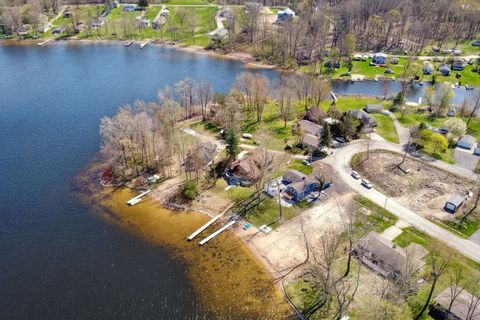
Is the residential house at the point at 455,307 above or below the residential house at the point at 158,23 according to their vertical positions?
below

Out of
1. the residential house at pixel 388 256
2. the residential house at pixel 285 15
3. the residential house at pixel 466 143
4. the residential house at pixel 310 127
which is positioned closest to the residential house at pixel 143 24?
the residential house at pixel 285 15

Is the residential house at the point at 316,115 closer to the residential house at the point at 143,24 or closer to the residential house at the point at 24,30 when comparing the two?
the residential house at the point at 143,24

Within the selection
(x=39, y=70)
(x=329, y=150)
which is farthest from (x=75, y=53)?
(x=329, y=150)

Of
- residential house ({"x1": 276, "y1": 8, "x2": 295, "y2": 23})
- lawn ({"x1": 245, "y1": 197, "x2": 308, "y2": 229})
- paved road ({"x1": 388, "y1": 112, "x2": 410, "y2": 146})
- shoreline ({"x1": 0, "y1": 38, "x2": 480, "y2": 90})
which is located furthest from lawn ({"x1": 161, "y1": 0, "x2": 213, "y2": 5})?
lawn ({"x1": 245, "y1": 197, "x2": 308, "y2": 229})

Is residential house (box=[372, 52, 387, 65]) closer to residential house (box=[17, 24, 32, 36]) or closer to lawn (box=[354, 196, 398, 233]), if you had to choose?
lawn (box=[354, 196, 398, 233])

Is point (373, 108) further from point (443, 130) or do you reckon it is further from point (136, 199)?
point (136, 199)
